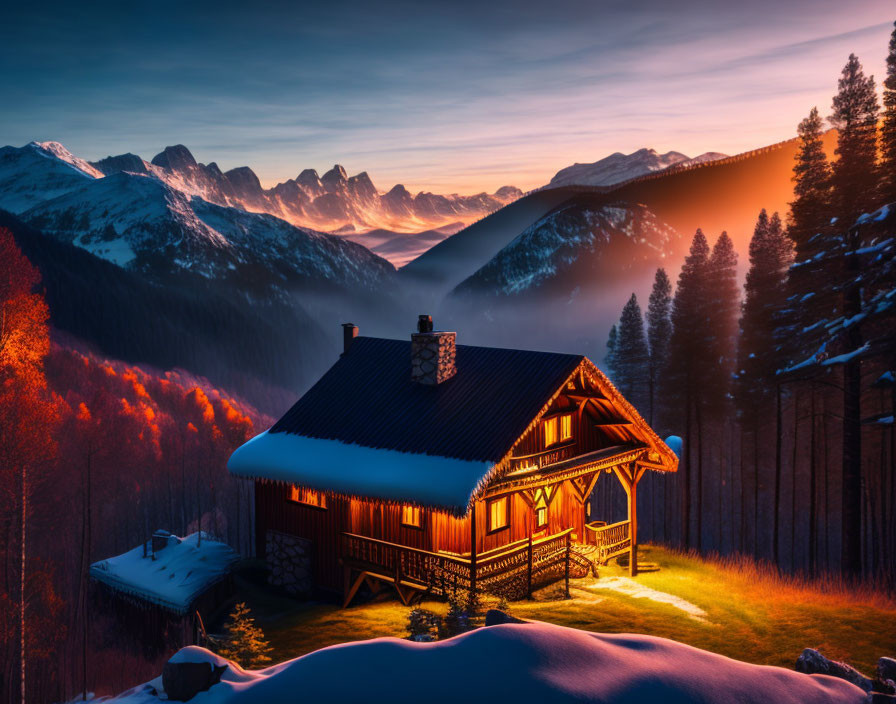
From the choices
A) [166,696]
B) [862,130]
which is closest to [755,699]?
[166,696]

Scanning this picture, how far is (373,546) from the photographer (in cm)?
2006

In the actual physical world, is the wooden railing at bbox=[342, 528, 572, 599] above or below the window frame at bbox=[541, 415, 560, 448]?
below

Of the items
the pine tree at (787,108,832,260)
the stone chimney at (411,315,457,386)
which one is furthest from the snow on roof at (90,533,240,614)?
the pine tree at (787,108,832,260)

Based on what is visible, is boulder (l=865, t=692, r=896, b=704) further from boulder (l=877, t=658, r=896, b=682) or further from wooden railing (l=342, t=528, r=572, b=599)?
wooden railing (l=342, t=528, r=572, b=599)

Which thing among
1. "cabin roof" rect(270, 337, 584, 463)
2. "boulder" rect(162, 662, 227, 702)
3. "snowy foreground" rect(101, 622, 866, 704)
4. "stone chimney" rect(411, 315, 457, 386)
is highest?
"stone chimney" rect(411, 315, 457, 386)

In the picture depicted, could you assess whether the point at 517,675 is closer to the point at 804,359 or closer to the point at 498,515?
the point at 498,515

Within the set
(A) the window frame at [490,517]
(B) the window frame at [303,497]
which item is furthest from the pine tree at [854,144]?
(B) the window frame at [303,497]

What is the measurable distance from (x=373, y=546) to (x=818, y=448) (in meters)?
33.9

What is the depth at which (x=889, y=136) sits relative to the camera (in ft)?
74.6

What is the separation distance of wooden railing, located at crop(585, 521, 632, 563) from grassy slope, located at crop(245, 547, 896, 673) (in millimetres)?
1085

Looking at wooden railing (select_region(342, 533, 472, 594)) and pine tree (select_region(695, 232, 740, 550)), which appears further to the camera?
pine tree (select_region(695, 232, 740, 550))

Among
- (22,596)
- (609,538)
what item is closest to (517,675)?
(609,538)

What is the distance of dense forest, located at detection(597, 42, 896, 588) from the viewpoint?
22.7 meters

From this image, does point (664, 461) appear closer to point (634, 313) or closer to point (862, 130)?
point (862, 130)
